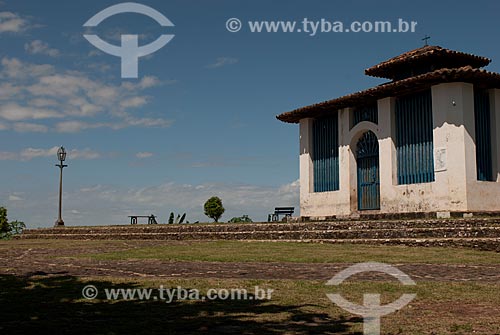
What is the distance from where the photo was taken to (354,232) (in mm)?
18203

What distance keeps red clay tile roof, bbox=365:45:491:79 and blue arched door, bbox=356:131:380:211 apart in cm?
290

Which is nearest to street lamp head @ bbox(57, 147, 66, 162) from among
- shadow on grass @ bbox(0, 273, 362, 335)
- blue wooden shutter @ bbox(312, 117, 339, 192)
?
blue wooden shutter @ bbox(312, 117, 339, 192)

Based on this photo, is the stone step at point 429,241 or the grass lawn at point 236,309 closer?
the grass lawn at point 236,309

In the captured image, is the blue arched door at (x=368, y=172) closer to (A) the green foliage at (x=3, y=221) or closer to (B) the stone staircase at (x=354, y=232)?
(B) the stone staircase at (x=354, y=232)

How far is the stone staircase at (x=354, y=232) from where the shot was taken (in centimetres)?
1551

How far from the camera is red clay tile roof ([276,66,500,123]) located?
1991 cm

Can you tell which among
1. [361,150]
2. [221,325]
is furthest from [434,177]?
[221,325]

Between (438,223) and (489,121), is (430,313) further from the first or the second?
(489,121)

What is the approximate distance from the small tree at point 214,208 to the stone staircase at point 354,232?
1025 centimetres

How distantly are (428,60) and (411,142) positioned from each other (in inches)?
136

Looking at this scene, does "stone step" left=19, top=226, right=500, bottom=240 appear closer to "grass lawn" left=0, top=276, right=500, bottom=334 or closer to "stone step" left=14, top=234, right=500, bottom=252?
"stone step" left=14, top=234, right=500, bottom=252

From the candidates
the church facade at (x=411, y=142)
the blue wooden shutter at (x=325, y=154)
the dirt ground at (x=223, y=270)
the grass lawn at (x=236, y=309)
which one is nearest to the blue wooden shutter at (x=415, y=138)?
Result: the church facade at (x=411, y=142)

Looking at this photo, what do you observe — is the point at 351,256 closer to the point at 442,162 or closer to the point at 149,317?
the point at 149,317

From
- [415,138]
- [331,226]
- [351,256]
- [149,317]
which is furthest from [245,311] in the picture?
[415,138]
